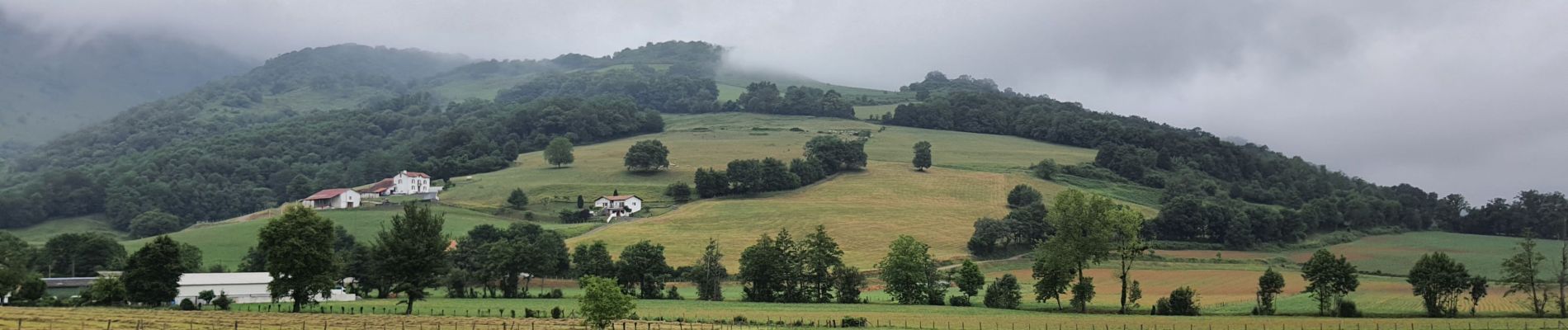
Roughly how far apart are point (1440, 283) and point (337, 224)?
3844 inches

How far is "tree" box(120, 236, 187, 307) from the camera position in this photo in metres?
58.4

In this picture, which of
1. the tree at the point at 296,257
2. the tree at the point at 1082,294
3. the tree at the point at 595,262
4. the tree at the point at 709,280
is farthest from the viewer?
the tree at the point at 595,262

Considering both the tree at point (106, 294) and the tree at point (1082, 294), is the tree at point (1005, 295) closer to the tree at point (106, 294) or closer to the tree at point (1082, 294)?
the tree at point (1082, 294)

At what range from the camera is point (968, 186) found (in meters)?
132

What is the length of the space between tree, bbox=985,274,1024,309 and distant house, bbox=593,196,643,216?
6442 cm

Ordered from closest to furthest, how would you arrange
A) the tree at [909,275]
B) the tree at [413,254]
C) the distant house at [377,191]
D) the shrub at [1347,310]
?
1. the shrub at [1347,310]
2. the tree at [413,254]
3. the tree at [909,275]
4. the distant house at [377,191]

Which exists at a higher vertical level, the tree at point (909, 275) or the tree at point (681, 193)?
the tree at point (681, 193)

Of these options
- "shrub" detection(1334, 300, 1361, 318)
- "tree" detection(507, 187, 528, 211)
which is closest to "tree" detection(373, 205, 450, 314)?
"shrub" detection(1334, 300, 1361, 318)

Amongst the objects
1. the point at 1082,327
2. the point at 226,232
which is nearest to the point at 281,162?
the point at 226,232

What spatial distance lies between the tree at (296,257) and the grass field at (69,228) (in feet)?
302

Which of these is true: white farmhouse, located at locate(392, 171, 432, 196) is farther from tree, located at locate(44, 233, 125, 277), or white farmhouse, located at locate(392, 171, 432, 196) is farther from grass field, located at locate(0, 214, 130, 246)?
tree, located at locate(44, 233, 125, 277)

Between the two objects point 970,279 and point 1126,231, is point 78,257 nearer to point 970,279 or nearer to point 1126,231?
point 970,279

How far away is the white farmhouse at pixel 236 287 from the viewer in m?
67.9

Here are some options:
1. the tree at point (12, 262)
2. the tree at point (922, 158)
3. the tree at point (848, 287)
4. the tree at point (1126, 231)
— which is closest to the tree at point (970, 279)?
the tree at point (848, 287)
